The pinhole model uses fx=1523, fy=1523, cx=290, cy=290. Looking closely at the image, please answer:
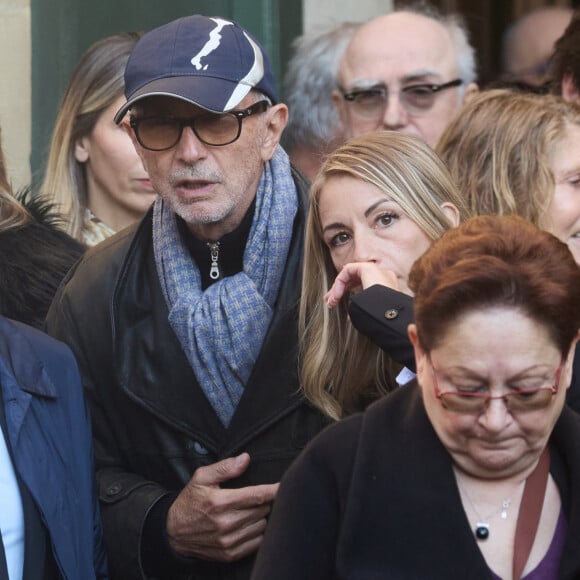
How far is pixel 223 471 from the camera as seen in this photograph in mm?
3645

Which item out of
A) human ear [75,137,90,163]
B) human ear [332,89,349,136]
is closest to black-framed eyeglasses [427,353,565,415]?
human ear [75,137,90,163]

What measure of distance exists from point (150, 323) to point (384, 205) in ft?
2.34

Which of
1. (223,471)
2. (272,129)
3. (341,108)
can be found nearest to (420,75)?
(341,108)

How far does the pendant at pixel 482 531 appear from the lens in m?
2.74

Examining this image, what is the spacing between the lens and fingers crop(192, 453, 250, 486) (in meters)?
3.64

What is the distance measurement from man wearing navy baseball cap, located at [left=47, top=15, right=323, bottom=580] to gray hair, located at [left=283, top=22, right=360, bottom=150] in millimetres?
1786

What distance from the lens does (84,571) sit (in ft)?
11.0

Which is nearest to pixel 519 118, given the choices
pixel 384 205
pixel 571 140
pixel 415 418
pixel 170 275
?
pixel 571 140

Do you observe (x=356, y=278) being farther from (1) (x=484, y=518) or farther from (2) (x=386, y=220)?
(1) (x=484, y=518)

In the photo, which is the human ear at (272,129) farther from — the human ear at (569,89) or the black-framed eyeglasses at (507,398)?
the black-framed eyeglasses at (507,398)

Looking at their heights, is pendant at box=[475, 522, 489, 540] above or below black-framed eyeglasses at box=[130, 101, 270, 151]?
below

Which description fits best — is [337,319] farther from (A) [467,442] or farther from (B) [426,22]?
(B) [426,22]

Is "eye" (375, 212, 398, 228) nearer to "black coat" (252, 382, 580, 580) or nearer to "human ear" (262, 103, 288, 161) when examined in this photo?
"human ear" (262, 103, 288, 161)

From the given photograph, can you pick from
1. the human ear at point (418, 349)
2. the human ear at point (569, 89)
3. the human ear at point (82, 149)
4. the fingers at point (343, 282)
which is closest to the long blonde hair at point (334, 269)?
the fingers at point (343, 282)
